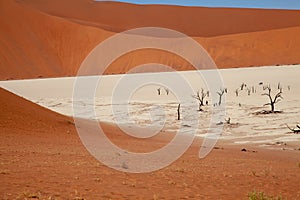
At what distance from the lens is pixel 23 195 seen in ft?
27.2

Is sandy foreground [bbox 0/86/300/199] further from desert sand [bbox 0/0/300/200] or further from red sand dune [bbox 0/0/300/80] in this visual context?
red sand dune [bbox 0/0/300/80]

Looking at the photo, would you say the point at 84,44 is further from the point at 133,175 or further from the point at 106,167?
the point at 133,175

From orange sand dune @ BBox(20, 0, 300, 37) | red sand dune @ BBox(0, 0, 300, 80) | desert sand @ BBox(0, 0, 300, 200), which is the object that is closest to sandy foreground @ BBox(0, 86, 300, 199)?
desert sand @ BBox(0, 0, 300, 200)

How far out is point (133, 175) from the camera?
37.7 ft

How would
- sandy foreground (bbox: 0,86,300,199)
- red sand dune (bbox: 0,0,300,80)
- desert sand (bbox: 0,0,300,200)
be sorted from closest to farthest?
1. sandy foreground (bbox: 0,86,300,199)
2. desert sand (bbox: 0,0,300,200)
3. red sand dune (bbox: 0,0,300,80)

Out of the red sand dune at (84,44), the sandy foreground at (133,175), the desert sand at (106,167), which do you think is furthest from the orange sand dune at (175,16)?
the sandy foreground at (133,175)

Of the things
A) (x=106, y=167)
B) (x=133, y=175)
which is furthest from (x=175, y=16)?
(x=133, y=175)

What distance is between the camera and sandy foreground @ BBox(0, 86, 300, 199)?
9.23m

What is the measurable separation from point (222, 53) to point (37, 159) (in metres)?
69.4

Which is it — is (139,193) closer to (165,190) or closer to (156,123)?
(165,190)

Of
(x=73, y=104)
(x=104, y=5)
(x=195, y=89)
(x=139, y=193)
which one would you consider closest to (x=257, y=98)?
(x=195, y=89)

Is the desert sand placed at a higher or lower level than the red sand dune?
lower

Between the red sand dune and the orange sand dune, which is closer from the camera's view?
the red sand dune

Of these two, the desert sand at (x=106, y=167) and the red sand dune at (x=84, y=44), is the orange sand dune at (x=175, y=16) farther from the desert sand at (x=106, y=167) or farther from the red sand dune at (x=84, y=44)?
the desert sand at (x=106, y=167)
